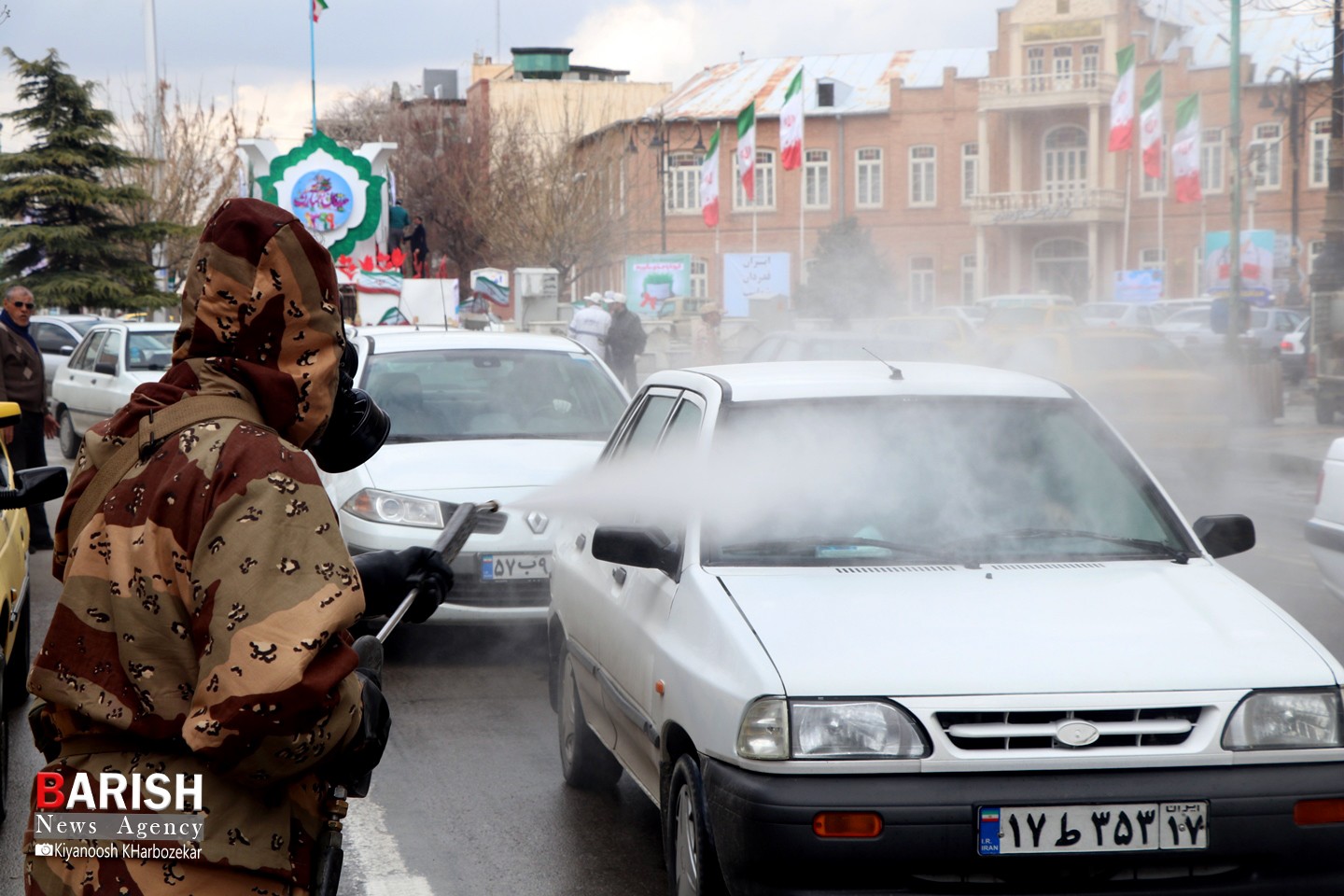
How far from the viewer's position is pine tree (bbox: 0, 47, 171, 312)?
35.6 meters

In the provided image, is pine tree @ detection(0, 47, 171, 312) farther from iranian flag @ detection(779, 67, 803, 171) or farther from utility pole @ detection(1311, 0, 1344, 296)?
utility pole @ detection(1311, 0, 1344, 296)

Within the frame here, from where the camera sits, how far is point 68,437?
19156mm

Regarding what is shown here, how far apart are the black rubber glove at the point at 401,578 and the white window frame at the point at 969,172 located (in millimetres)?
60617

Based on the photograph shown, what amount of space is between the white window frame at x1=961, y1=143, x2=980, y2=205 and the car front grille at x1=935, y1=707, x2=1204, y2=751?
59.3 m

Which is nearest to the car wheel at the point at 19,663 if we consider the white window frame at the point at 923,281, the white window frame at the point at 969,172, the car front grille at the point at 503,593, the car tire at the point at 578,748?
the car front grille at the point at 503,593

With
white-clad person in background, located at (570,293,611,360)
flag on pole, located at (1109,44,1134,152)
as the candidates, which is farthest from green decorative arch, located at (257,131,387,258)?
flag on pole, located at (1109,44,1134,152)

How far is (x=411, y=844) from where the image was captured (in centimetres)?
499

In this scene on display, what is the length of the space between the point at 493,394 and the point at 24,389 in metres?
4.67

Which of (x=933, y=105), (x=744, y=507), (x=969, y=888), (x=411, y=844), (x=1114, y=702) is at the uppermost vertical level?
(x=933, y=105)

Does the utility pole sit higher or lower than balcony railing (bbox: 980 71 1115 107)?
lower

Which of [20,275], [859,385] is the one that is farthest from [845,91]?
[859,385]

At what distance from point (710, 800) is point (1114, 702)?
95 cm

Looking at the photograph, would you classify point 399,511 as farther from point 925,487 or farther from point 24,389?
point 24,389

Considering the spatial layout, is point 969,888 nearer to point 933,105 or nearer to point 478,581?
point 478,581
